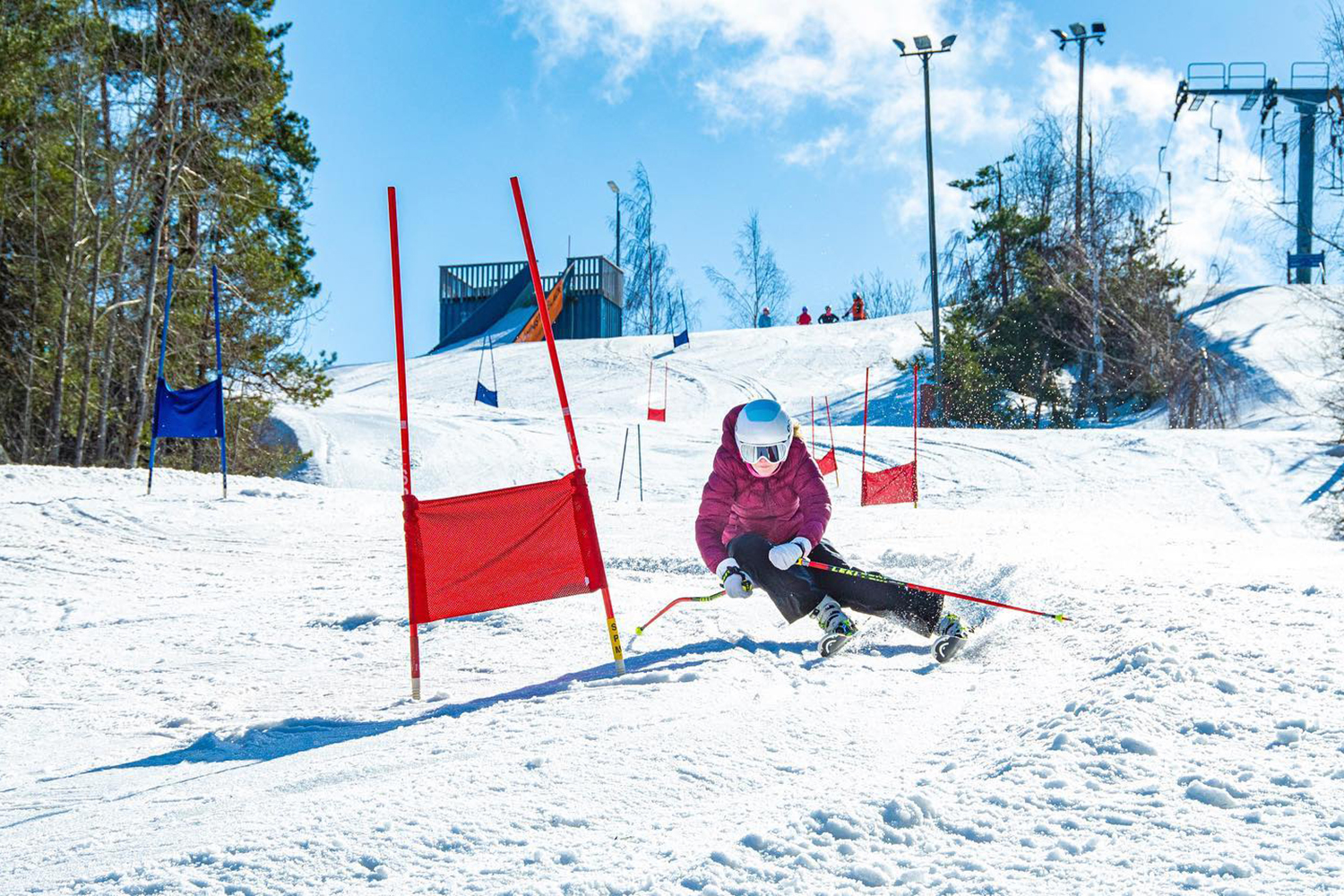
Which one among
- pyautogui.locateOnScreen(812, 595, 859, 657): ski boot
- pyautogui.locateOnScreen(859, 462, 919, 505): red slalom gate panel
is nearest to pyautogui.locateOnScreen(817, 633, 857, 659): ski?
pyautogui.locateOnScreen(812, 595, 859, 657): ski boot

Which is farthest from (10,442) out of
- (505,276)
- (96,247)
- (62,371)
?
(505,276)

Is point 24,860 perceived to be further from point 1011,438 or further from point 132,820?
point 1011,438

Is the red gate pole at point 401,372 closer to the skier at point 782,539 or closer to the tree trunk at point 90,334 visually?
the skier at point 782,539

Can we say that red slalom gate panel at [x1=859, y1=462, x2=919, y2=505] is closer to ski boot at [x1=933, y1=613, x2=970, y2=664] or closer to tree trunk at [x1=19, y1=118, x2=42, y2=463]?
ski boot at [x1=933, y1=613, x2=970, y2=664]

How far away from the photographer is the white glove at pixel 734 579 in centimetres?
504

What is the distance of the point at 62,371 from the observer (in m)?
19.0

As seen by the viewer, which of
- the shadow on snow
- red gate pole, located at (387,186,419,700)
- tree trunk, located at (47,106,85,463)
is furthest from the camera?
tree trunk, located at (47,106,85,463)

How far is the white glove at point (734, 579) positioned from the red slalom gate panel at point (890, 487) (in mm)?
9521

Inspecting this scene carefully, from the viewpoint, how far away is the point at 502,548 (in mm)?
4613

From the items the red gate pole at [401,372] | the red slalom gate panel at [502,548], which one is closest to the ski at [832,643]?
the red slalom gate panel at [502,548]

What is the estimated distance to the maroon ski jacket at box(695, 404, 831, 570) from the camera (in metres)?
5.32

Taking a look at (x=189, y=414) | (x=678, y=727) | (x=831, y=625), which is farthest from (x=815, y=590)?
(x=189, y=414)

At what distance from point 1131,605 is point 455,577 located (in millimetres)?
3085

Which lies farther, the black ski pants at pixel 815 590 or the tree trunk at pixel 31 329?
the tree trunk at pixel 31 329
